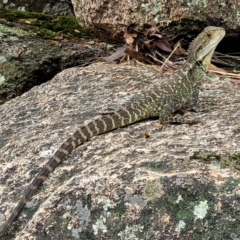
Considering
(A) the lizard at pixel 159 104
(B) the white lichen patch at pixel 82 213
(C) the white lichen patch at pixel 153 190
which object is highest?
(C) the white lichen patch at pixel 153 190

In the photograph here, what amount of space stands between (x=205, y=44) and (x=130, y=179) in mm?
2678

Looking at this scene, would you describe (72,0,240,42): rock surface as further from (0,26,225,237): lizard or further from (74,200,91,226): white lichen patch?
(74,200,91,226): white lichen patch

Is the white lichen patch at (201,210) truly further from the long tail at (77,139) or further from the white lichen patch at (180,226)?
the long tail at (77,139)

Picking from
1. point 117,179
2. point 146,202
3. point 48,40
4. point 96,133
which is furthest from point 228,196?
point 48,40

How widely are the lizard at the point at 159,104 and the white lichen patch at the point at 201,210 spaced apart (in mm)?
1285

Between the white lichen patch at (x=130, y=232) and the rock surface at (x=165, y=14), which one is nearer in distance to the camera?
the white lichen patch at (x=130, y=232)

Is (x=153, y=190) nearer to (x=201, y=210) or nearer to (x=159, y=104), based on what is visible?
(x=201, y=210)

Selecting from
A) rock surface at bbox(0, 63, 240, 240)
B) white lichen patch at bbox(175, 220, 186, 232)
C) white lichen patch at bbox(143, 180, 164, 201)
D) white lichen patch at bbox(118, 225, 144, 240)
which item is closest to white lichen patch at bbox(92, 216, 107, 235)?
rock surface at bbox(0, 63, 240, 240)

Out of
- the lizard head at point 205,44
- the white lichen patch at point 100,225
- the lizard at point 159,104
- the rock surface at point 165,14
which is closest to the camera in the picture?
the white lichen patch at point 100,225

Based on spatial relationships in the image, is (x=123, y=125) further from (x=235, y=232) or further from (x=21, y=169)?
(x=235, y=232)

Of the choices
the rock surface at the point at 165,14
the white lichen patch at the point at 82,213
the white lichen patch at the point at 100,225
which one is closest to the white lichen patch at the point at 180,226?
the white lichen patch at the point at 100,225

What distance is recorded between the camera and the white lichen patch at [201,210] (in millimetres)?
3734

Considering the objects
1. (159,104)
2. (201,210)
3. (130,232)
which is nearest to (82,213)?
(130,232)

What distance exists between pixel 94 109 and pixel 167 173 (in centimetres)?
185
